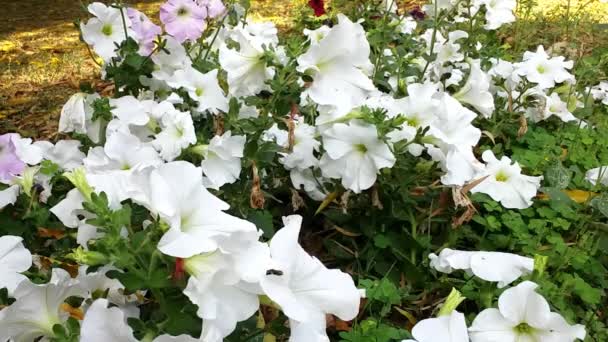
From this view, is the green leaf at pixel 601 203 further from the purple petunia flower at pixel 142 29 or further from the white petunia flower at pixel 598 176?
the purple petunia flower at pixel 142 29

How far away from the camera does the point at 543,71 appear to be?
255 centimetres

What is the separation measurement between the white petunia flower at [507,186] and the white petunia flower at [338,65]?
46cm

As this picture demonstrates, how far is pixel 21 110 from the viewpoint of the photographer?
3248 millimetres

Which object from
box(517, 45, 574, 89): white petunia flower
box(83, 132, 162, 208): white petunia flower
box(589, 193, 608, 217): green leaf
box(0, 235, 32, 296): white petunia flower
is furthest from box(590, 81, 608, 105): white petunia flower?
box(0, 235, 32, 296): white petunia flower

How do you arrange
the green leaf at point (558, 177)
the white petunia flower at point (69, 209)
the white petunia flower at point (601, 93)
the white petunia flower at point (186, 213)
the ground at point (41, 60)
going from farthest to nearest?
the ground at point (41, 60), the white petunia flower at point (601, 93), the green leaf at point (558, 177), the white petunia flower at point (69, 209), the white petunia flower at point (186, 213)

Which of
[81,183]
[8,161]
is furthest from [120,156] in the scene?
[81,183]

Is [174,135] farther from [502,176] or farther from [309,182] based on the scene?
[502,176]

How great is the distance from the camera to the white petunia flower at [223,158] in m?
1.73

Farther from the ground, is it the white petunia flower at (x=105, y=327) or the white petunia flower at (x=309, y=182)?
the white petunia flower at (x=105, y=327)

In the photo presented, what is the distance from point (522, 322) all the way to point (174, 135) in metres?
0.99

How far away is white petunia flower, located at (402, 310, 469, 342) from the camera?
123 centimetres

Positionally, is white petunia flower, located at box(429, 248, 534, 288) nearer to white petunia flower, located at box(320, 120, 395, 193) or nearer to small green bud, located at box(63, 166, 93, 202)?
white petunia flower, located at box(320, 120, 395, 193)

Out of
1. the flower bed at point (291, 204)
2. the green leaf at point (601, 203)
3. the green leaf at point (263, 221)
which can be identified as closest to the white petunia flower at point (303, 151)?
the flower bed at point (291, 204)

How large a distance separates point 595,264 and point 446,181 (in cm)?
52
